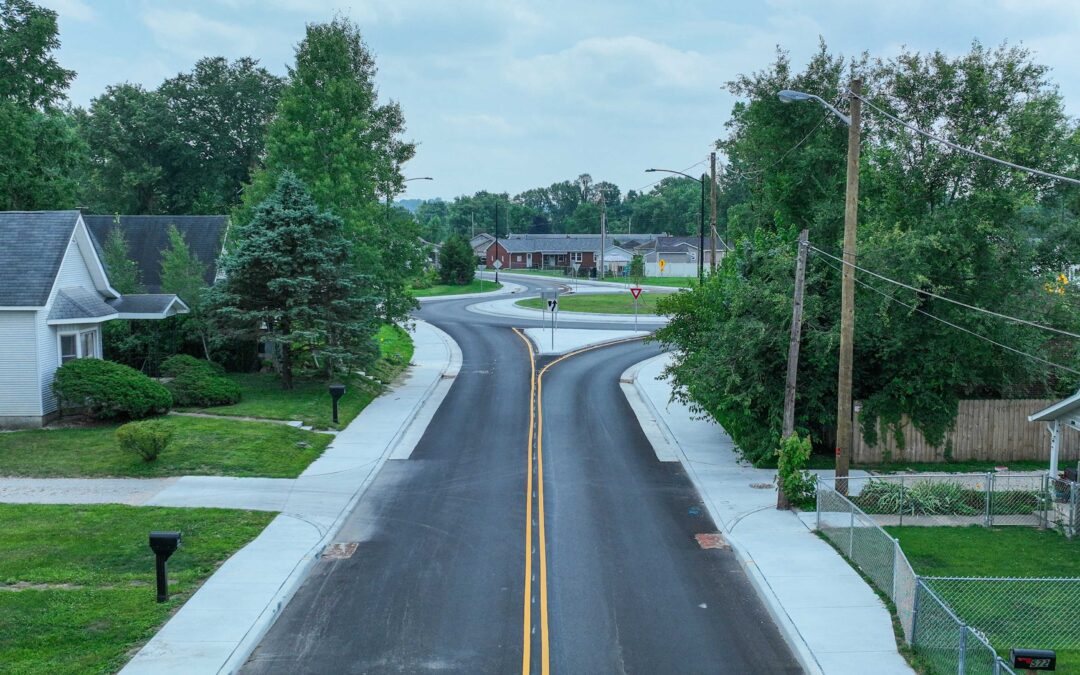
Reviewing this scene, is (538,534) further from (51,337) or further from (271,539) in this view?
(51,337)

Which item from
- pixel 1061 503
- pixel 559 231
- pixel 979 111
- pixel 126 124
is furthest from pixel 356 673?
pixel 559 231

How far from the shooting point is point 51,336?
27188 mm

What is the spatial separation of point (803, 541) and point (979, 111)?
14.1m

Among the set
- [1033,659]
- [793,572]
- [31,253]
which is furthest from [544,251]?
[1033,659]

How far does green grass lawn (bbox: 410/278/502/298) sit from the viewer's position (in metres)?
81.4

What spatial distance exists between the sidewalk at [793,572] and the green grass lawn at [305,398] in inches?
415

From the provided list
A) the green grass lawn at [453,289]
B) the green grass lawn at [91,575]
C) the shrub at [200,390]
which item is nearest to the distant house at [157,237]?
the shrub at [200,390]

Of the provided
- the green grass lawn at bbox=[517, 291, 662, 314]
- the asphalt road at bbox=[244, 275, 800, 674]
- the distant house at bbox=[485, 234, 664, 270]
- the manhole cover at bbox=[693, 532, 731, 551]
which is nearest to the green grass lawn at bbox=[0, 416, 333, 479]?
the asphalt road at bbox=[244, 275, 800, 674]

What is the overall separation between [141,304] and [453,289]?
53150 millimetres

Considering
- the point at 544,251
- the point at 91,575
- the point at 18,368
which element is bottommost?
the point at 91,575

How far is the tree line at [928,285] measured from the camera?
2247 cm

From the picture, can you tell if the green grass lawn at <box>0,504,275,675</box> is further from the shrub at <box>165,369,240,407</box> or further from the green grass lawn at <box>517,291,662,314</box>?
the green grass lawn at <box>517,291,662,314</box>

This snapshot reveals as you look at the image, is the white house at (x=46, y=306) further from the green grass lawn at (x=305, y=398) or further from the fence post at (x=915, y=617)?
the fence post at (x=915, y=617)

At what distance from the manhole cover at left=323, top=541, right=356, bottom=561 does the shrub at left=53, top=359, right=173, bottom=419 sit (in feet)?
38.5
